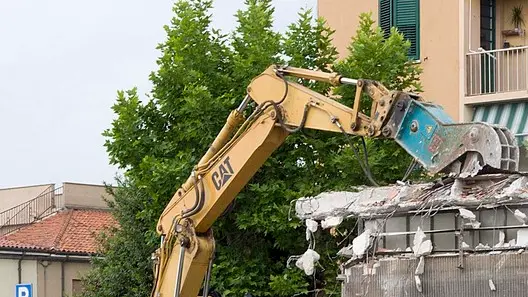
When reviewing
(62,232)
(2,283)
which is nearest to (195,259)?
(2,283)

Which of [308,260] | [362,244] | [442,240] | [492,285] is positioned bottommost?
[492,285]

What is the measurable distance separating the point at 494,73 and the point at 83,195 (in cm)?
2372

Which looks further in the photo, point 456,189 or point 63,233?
point 63,233

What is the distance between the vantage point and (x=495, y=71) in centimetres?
2625

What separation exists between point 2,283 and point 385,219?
2772cm

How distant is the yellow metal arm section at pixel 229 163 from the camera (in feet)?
53.2

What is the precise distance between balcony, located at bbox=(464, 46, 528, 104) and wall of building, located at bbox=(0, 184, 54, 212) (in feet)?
78.0

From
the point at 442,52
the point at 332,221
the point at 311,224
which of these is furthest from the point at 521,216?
the point at 442,52

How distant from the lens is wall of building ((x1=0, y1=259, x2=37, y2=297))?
40125mm

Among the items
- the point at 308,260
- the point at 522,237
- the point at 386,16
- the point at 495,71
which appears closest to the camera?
the point at 522,237

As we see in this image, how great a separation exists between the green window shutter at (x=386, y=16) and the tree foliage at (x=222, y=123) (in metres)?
2.51

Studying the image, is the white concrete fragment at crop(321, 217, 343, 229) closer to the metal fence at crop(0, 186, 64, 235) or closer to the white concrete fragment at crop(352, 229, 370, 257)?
the white concrete fragment at crop(352, 229, 370, 257)

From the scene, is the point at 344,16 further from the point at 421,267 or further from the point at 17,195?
the point at 17,195

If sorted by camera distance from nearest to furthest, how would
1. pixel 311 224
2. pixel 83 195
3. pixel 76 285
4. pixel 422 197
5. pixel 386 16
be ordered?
1. pixel 422 197
2. pixel 311 224
3. pixel 386 16
4. pixel 76 285
5. pixel 83 195
